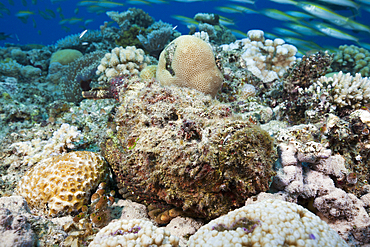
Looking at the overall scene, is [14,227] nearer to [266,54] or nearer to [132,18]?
[266,54]

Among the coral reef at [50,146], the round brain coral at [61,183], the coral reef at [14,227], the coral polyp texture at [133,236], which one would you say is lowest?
the coral reef at [50,146]

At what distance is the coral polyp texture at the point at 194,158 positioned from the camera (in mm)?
1950

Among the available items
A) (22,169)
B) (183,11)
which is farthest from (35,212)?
(183,11)

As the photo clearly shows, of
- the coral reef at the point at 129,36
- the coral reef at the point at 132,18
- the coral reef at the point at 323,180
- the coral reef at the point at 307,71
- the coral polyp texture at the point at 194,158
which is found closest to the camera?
the coral polyp texture at the point at 194,158

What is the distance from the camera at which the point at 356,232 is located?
2.06 m

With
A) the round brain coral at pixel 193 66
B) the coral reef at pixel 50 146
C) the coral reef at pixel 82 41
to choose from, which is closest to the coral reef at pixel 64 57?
the coral reef at pixel 82 41

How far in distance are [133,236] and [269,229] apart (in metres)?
1.04

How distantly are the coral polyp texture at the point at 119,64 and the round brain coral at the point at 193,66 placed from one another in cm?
153

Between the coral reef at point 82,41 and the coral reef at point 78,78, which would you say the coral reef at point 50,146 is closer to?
the coral reef at point 78,78

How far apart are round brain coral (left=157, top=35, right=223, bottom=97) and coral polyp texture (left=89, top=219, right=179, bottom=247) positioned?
2670 millimetres

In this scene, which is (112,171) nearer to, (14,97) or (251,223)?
(251,223)

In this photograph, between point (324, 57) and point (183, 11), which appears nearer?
point (324, 57)

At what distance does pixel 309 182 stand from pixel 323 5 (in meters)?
12.1

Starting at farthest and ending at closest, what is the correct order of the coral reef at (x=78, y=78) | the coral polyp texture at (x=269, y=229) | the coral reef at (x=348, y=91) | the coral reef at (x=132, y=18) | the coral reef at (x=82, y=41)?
the coral reef at (x=82, y=41)
the coral reef at (x=132, y=18)
the coral reef at (x=78, y=78)
the coral reef at (x=348, y=91)
the coral polyp texture at (x=269, y=229)
